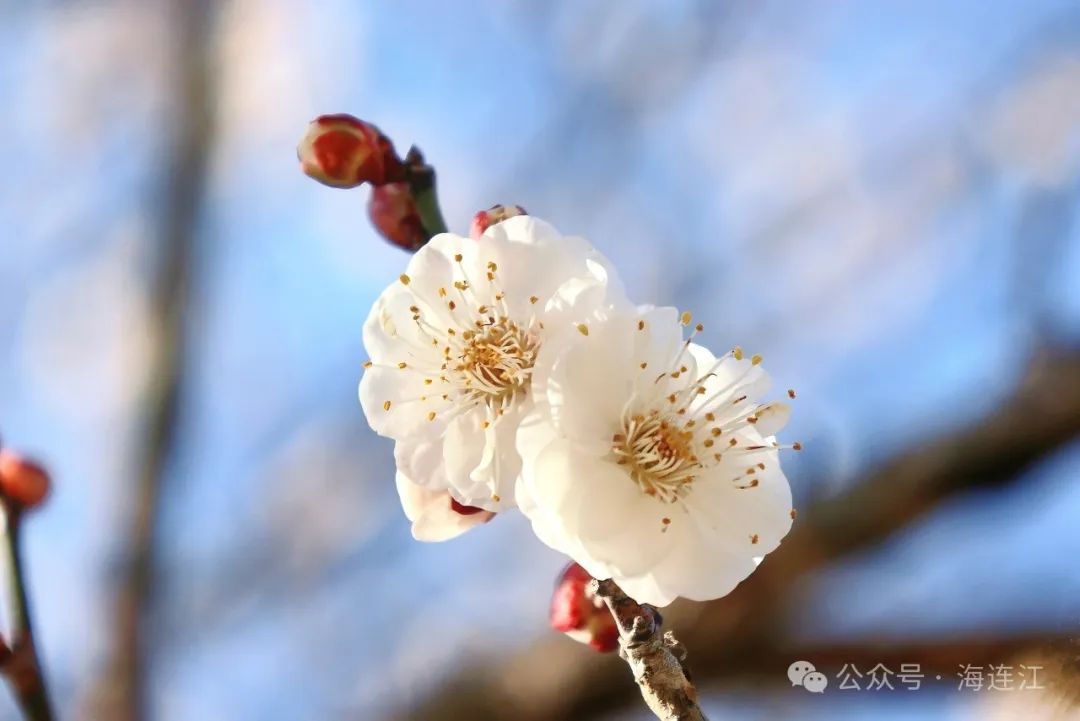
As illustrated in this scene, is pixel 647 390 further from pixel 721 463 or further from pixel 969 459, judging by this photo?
pixel 969 459

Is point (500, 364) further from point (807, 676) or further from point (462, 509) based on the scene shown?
point (807, 676)

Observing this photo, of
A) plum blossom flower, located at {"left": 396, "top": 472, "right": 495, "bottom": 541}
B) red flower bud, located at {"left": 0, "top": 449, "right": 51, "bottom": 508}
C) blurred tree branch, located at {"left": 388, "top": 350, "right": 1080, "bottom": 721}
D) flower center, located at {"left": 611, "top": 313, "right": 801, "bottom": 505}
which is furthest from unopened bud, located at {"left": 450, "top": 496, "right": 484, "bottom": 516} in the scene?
blurred tree branch, located at {"left": 388, "top": 350, "right": 1080, "bottom": 721}

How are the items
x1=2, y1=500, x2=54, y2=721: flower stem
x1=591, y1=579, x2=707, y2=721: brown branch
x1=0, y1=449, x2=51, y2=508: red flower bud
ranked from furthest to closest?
x1=0, y1=449, x2=51, y2=508: red flower bud < x1=2, y1=500, x2=54, y2=721: flower stem < x1=591, y1=579, x2=707, y2=721: brown branch

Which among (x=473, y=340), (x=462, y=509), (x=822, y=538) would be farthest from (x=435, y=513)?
(x=822, y=538)

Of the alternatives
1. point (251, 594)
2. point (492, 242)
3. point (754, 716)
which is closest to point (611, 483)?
point (492, 242)

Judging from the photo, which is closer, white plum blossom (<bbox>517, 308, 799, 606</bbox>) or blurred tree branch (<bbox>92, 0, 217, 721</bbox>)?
white plum blossom (<bbox>517, 308, 799, 606</bbox>)

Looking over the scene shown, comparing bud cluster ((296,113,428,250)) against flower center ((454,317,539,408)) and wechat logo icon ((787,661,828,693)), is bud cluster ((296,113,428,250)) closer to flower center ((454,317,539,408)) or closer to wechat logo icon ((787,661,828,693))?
flower center ((454,317,539,408))

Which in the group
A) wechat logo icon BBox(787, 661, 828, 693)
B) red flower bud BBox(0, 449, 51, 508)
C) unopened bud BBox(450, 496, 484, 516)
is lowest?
unopened bud BBox(450, 496, 484, 516)
